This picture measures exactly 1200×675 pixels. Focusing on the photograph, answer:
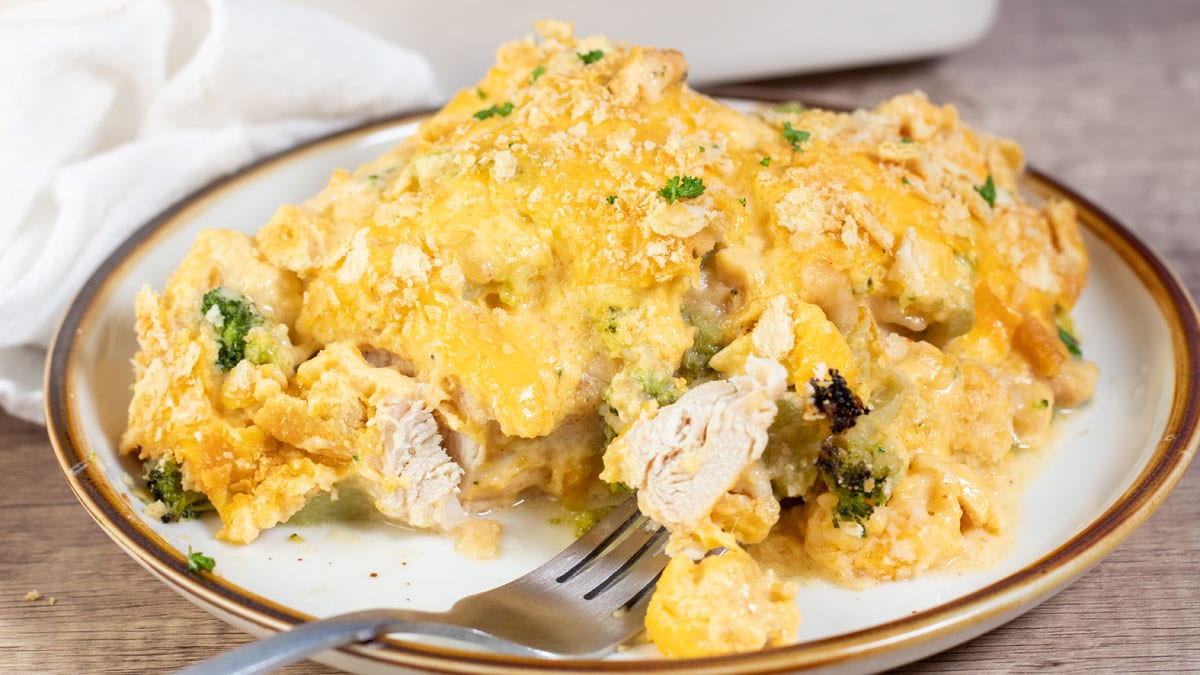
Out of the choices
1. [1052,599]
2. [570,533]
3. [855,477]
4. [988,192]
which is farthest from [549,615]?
[988,192]

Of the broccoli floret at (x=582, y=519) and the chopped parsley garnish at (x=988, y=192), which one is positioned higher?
the chopped parsley garnish at (x=988, y=192)

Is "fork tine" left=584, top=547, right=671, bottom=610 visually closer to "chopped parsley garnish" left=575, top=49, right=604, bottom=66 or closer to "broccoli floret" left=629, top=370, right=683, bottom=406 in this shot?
"broccoli floret" left=629, top=370, right=683, bottom=406

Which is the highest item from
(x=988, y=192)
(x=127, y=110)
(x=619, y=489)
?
(x=988, y=192)

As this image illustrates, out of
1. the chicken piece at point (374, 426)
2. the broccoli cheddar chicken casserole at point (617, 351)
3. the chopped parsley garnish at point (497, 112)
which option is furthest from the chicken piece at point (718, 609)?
the chopped parsley garnish at point (497, 112)

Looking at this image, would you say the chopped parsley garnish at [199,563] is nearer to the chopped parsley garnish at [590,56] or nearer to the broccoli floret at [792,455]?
the broccoli floret at [792,455]

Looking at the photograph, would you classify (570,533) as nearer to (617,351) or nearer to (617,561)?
(617,561)

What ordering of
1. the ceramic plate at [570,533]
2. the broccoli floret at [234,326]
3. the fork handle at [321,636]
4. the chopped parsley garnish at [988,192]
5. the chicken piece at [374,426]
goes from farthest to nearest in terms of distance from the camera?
the chopped parsley garnish at [988,192] → the broccoli floret at [234,326] → the chicken piece at [374,426] → the ceramic plate at [570,533] → the fork handle at [321,636]
